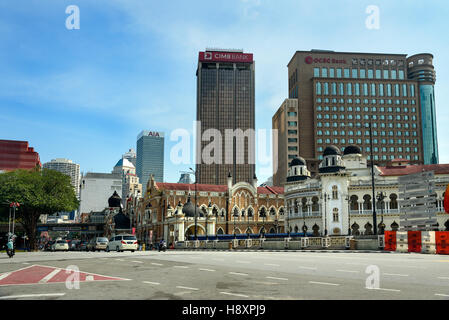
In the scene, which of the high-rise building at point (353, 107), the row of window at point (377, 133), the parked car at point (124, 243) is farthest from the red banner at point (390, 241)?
the row of window at point (377, 133)

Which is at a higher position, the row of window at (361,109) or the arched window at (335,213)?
the row of window at (361,109)

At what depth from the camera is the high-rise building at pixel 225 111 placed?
544 ft

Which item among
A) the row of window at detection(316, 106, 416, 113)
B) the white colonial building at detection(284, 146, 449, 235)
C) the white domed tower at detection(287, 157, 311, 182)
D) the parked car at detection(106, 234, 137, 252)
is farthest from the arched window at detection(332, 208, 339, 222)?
the row of window at detection(316, 106, 416, 113)

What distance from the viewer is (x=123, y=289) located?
1122 cm

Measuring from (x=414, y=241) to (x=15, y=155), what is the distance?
154241 millimetres

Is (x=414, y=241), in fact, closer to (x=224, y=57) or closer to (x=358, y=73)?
(x=358, y=73)

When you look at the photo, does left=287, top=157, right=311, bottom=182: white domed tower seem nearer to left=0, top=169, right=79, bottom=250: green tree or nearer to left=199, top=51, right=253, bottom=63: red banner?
left=0, top=169, right=79, bottom=250: green tree

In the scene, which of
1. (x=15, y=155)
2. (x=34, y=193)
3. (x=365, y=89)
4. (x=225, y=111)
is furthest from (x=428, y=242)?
(x=15, y=155)

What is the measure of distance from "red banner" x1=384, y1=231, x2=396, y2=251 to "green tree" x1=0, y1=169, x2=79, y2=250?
1852 inches

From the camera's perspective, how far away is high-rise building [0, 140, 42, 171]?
6033 inches

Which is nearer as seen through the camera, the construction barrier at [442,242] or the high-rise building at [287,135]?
the construction barrier at [442,242]

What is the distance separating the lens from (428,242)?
28109 millimetres

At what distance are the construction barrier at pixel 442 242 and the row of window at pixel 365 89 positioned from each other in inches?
4503

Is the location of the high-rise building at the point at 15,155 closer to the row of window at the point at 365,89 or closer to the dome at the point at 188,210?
the dome at the point at 188,210
